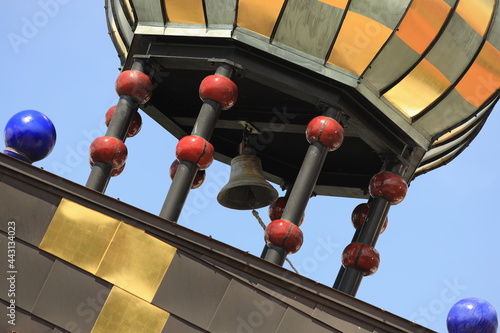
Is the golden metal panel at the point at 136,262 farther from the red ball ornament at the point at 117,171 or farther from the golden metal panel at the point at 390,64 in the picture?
the golden metal panel at the point at 390,64

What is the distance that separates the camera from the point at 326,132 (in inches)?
664

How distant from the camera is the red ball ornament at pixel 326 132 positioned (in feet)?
55.4

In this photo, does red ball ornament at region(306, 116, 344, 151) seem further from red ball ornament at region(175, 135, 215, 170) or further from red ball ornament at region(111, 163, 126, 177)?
red ball ornament at region(111, 163, 126, 177)

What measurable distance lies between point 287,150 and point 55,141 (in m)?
3.53

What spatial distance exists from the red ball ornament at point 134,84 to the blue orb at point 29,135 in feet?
3.40

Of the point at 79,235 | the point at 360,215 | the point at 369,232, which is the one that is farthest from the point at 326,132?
the point at 79,235

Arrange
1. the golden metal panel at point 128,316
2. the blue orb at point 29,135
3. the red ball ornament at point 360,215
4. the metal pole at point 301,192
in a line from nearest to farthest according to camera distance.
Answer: the golden metal panel at point 128,316 < the metal pole at point 301,192 < the blue orb at point 29,135 < the red ball ornament at point 360,215

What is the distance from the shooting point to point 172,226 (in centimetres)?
1547

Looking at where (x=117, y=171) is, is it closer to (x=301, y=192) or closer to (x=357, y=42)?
(x=301, y=192)

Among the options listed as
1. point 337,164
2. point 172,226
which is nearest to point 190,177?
point 172,226

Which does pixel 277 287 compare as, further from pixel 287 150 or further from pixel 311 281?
pixel 287 150

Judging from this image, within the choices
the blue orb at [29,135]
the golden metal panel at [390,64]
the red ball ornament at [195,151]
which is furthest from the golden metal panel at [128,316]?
the golden metal panel at [390,64]

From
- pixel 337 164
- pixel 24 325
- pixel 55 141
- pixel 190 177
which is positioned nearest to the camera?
pixel 24 325

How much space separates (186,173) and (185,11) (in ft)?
6.87
